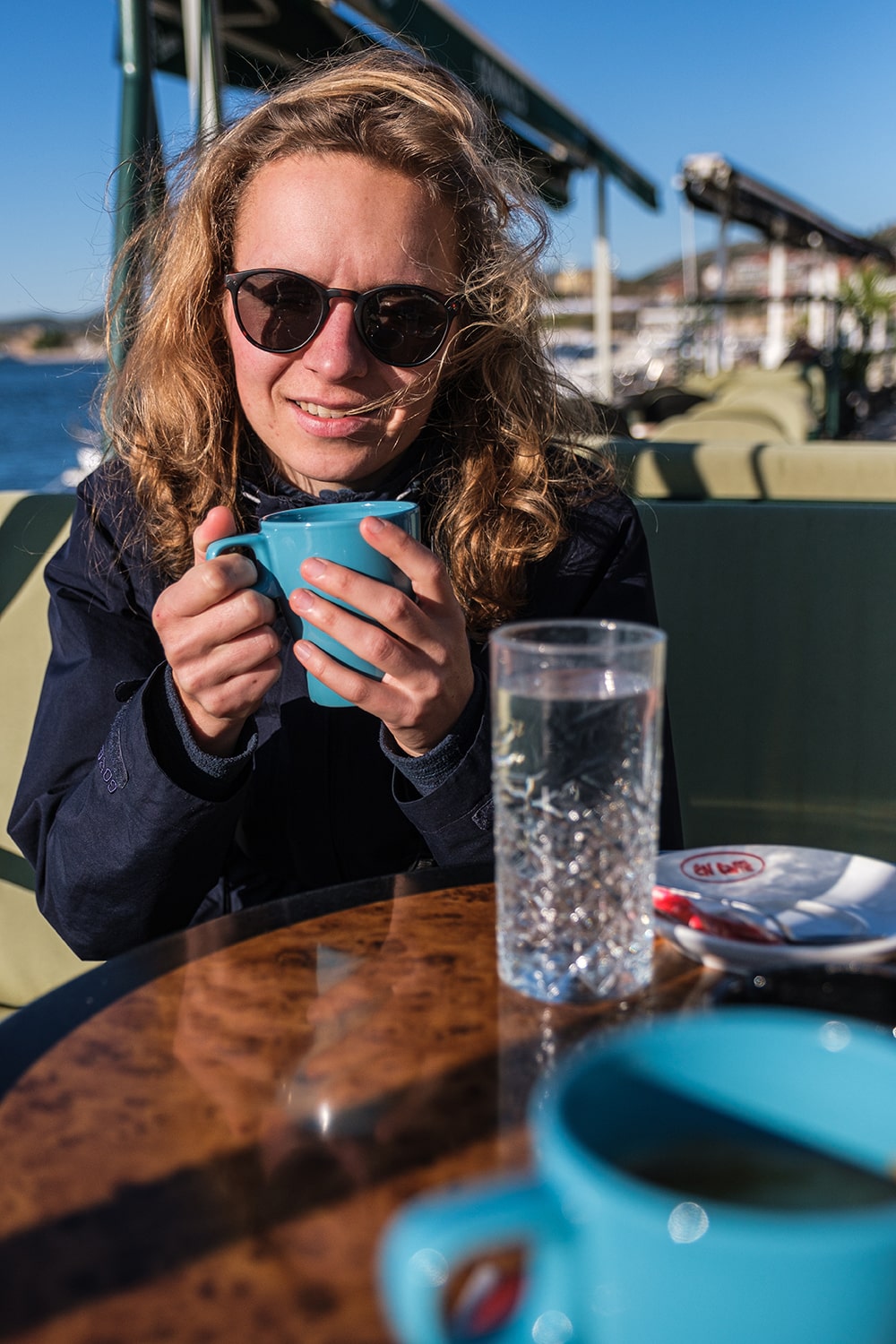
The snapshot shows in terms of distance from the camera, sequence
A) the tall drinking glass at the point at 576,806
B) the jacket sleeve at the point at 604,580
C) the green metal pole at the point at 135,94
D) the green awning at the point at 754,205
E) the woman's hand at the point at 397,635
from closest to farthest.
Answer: the tall drinking glass at the point at 576,806
the woman's hand at the point at 397,635
the jacket sleeve at the point at 604,580
the green metal pole at the point at 135,94
the green awning at the point at 754,205

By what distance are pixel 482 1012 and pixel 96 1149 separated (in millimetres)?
260

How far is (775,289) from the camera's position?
19.9m

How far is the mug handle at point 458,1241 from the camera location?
0.34 meters

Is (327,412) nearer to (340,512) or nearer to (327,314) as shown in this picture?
(327,314)

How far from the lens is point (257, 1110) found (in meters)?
0.67

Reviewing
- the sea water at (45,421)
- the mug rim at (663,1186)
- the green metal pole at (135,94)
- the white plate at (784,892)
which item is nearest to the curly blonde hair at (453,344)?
the sea water at (45,421)

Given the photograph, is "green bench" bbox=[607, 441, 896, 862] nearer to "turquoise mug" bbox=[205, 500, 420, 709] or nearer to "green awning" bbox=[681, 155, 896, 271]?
"turquoise mug" bbox=[205, 500, 420, 709]

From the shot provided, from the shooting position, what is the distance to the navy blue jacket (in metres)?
1.21

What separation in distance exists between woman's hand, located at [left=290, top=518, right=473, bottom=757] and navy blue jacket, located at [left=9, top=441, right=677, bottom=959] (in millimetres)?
95

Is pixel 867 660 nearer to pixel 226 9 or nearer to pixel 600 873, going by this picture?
pixel 600 873

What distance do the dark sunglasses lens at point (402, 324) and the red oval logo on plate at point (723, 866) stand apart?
0.79m

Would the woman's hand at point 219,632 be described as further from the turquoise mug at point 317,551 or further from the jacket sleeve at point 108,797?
Answer: the jacket sleeve at point 108,797

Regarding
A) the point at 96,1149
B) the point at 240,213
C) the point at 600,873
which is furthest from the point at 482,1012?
the point at 240,213

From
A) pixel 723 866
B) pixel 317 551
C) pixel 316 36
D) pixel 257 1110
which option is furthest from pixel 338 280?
pixel 316 36
